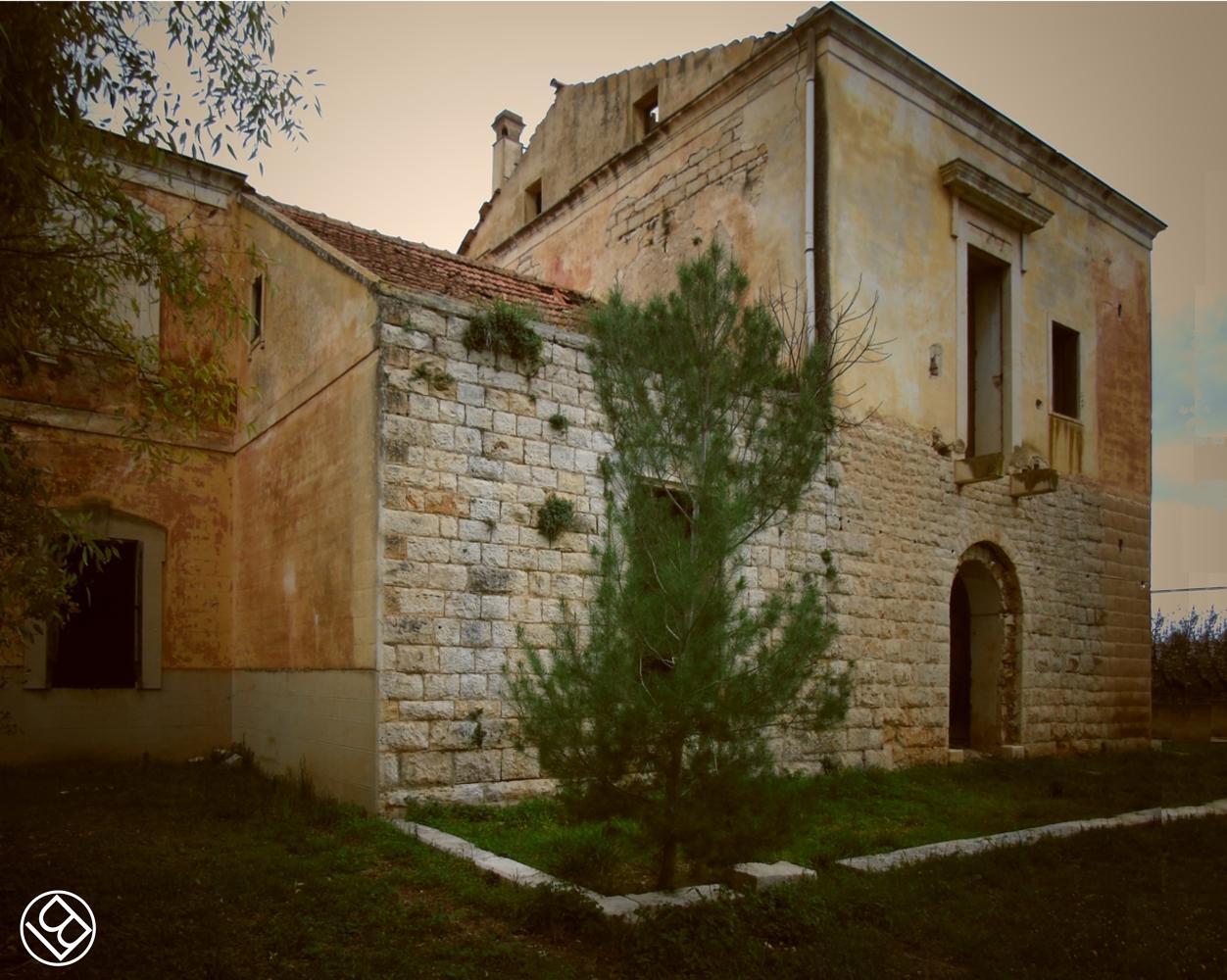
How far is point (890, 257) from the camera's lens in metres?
11.2

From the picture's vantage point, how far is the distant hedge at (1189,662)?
643 inches

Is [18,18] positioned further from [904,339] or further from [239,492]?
[904,339]

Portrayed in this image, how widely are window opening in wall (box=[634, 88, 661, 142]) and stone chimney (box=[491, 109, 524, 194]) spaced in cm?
402

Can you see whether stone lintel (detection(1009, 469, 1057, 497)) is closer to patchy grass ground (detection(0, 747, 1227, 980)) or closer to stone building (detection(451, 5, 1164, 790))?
stone building (detection(451, 5, 1164, 790))

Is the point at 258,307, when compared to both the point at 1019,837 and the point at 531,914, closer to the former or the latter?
the point at 531,914

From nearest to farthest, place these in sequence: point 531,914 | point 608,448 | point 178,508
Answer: point 531,914, point 608,448, point 178,508

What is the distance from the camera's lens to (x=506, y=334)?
7934 millimetres

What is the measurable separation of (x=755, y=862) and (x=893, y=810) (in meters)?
3.07

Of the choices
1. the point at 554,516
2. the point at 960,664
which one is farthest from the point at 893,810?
the point at 960,664

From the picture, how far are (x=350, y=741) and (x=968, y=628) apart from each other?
867 cm

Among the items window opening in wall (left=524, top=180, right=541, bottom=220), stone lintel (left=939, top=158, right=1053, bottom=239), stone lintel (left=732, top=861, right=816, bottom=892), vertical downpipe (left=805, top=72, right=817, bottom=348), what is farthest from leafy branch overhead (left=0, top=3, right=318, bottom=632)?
window opening in wall (left=524, top=180, right=541, bottom=220)

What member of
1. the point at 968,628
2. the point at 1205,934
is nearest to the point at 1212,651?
the point at 968,628

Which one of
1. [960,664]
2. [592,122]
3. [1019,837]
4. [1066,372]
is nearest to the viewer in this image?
[1019,837]

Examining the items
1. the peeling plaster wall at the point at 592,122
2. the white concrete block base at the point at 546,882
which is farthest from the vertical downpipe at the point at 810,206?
the white concrete block base at the point at 546,882
